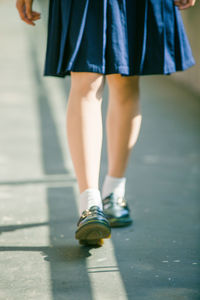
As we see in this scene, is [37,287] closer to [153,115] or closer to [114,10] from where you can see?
[114,10]

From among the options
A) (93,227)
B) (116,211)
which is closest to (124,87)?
(116,211)

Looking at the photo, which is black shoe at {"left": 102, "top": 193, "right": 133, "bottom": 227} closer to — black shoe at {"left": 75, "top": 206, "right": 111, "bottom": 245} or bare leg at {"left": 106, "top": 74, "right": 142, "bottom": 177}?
bare leg at {"left": 106, "top": 74, "right": 142, "bottom": 177}

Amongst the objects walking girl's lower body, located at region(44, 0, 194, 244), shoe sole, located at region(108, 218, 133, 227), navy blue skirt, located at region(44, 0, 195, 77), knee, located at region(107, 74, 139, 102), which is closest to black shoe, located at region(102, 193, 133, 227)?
shoe sole, located at region(108, 218, 133, 227)

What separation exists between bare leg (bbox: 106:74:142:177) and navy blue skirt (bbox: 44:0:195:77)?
0.50 feet

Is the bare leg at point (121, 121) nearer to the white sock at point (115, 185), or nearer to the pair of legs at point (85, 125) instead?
the white sock at point (115, 185)

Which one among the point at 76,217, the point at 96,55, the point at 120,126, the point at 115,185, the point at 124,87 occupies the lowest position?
the point at 76,217

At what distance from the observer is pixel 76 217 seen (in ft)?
5.72

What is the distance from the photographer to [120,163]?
5.63 feet

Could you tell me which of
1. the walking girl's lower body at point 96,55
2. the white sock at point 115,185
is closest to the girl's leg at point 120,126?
the white sock at point 115,185

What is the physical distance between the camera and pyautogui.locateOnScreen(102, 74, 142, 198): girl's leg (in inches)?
66.2

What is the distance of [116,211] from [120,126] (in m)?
0.27

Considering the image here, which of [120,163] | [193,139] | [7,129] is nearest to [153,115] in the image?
[193,139]

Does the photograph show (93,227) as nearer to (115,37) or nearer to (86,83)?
(86,83)

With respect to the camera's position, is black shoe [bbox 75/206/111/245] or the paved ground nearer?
the paved ground
